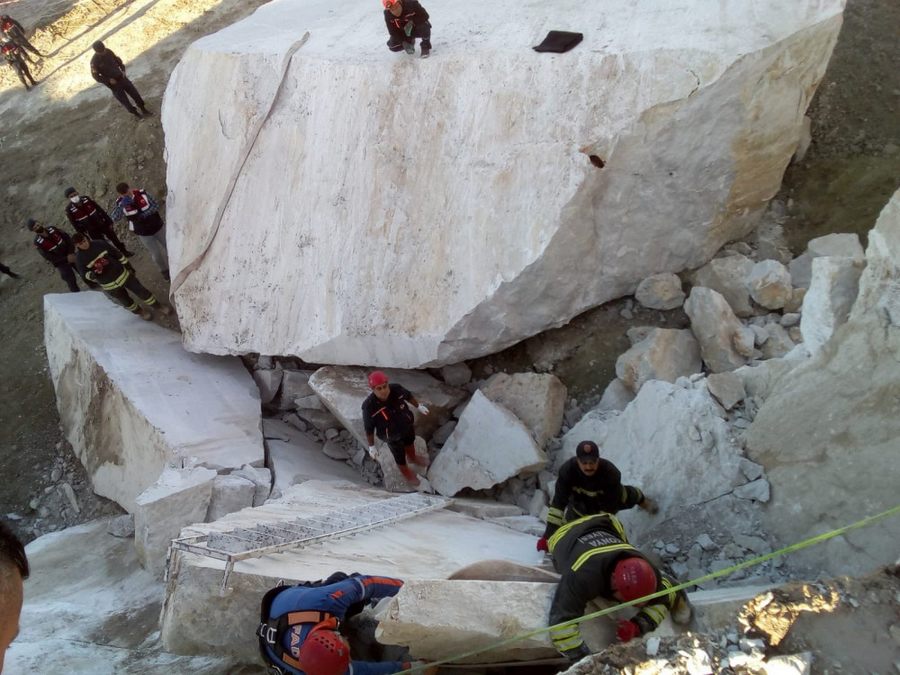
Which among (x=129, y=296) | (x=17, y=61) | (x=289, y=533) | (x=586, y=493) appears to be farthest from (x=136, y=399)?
(x=17, y=61)

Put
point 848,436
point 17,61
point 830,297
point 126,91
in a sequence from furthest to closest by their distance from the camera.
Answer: point 17,61 < point 126,91 < point 830,297 < point 848,436

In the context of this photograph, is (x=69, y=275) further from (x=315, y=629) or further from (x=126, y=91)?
(x=315, y=629)

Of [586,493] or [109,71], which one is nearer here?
[586,493]

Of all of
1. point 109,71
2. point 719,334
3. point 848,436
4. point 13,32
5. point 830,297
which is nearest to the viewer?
point 848,436

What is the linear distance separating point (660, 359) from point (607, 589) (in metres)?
2.64

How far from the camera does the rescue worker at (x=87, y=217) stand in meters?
8.14

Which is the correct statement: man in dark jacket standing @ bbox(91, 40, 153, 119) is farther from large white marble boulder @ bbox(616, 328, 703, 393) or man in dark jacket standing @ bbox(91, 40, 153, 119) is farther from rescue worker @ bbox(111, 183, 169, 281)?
large white marble boulder @ bbox(616, 328, 703, 393)

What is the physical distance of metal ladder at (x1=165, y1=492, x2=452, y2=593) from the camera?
4.02m

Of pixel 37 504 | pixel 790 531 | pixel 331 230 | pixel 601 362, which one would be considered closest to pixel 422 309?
pixel 331 230

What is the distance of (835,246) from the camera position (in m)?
5.84

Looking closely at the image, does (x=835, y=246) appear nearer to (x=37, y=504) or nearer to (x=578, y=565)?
(x=578, y=565)

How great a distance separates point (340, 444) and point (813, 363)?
14.7 ft

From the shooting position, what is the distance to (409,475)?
6.21 meters

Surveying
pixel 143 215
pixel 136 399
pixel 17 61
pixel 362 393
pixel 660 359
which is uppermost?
pixel 17 61
